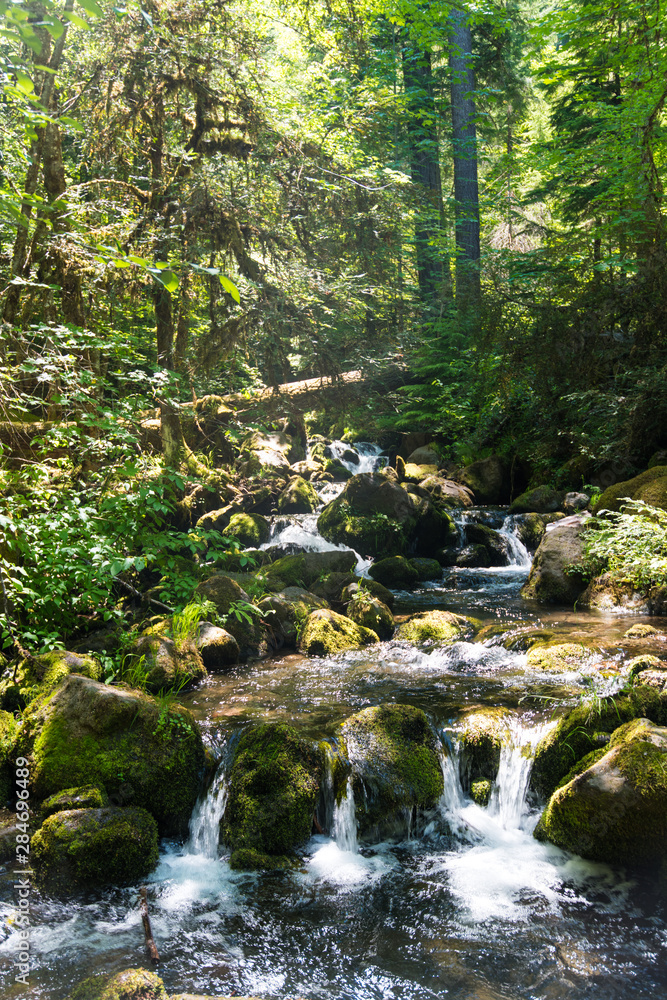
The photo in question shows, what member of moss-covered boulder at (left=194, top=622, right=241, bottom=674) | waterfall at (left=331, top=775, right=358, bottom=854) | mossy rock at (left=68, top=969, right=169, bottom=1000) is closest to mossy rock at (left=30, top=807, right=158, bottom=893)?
mossy rock at (left=68, top=969, right=169, bottom=1000)

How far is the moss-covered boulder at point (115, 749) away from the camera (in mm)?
4445

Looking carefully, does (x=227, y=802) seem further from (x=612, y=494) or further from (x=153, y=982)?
(x=612, y=494)

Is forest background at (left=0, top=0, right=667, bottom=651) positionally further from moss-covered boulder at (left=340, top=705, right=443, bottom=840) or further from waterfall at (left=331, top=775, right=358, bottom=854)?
waterfall at (left=331, top=775, right=358, bottom=854)

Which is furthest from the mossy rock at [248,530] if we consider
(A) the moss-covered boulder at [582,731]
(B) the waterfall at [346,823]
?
(A) the moss-covered boulder at [582,731]

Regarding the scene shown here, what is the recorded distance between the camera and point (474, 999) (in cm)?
303

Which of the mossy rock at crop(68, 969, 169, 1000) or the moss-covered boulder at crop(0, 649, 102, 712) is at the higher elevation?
the moss-covered boulder at crop(0, 649, 102, 712)

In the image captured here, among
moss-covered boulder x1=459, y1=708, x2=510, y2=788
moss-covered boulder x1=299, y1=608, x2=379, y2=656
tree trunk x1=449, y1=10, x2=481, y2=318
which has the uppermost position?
tree trunk x1=449, y1=10, x2=481, y2=318

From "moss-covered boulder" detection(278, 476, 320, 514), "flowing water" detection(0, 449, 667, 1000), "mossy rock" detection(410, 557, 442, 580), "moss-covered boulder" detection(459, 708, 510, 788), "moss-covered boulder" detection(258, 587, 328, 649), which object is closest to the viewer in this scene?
"flowing water" detection(0, 449, 667, 1000)

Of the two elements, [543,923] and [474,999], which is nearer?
[474,999]

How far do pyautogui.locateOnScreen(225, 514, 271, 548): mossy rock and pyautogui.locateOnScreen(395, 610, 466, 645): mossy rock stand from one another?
411 cm

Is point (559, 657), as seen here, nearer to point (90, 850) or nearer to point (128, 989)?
point (90, 850)

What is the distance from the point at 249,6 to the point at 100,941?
10224 mm

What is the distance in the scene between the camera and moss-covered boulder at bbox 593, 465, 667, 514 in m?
8.25

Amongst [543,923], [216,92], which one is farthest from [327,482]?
[543,923]
